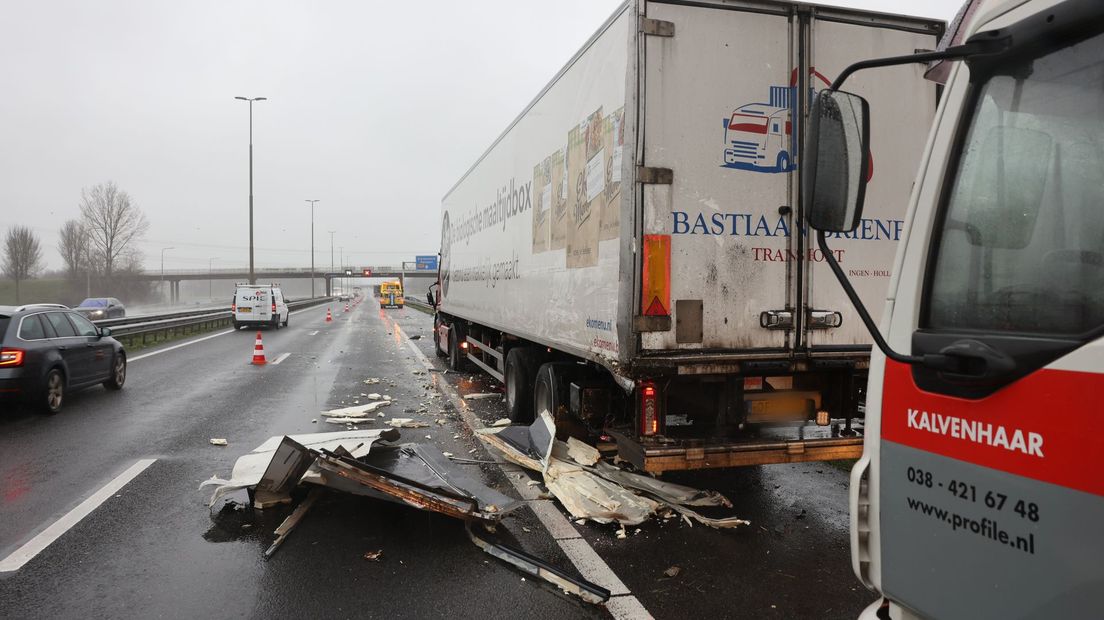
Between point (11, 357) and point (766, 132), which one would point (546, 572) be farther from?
point (11, 357)

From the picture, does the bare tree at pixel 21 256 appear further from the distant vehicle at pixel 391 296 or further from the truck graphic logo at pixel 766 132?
the truck graphic logo at pixel 766 132

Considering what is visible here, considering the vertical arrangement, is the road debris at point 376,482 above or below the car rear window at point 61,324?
below

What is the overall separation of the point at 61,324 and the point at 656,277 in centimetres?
935

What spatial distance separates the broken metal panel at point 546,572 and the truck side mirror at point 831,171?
260 centimetres

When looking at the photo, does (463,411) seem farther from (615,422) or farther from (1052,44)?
(1052,44)

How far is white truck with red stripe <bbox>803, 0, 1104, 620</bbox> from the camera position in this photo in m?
1.56

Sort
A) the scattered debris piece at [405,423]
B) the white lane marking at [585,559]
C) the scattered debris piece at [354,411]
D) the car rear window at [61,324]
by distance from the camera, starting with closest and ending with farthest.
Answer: the white lane marking at [585,559] < the scattered debris piece at [405,423] < the scattered debris piece at [354,411] < the car rear window at [61,324]

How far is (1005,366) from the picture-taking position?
5.50 ft

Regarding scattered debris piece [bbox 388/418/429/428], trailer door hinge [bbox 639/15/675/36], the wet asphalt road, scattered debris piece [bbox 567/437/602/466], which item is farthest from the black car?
trailer door hinge [bbox 639/15/675/36]

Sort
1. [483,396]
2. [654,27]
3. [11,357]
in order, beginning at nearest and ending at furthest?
[654,27]
[11,357]
[483,396]

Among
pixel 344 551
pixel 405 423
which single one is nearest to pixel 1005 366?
pixel 344 551

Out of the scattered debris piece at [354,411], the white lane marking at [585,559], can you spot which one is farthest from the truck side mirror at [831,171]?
the scattered debris piece at [354,411]

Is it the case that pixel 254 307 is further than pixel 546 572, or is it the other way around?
pixel 254 307

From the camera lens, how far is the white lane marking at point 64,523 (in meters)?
4.20
